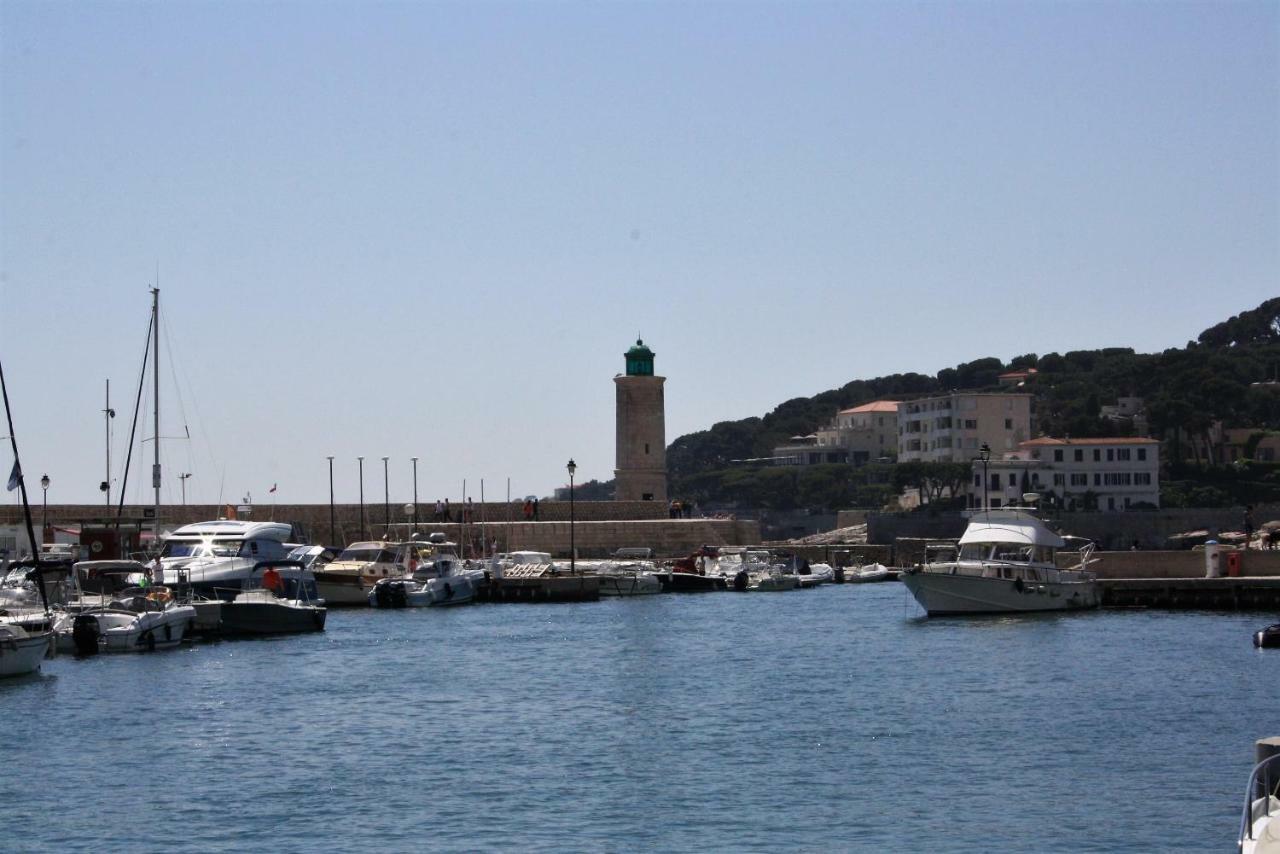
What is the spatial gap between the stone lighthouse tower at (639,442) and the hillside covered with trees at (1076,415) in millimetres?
35518

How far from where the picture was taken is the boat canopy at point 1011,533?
5206cm

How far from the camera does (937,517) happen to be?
9712cm

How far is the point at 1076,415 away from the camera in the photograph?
5684 inches

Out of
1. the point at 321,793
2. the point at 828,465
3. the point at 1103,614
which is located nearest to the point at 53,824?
the point at 321,793

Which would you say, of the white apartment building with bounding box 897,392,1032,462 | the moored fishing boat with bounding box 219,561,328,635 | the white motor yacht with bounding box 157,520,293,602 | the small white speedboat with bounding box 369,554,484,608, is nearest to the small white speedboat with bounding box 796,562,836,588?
the small white speedboat with bounding box 369,554,484,608

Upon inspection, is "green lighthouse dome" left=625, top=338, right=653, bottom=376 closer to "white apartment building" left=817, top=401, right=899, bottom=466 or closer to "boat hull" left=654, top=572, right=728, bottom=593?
"boat hull" left=654, top=572, right=728, bottom=593

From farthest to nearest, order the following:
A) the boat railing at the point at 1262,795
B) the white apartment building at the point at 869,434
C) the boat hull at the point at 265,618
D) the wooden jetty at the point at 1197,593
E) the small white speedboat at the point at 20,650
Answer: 1. the white apartment building at the point at 869,434
2. the wooden jetty at the point at 1197,593
3. the boat hull at the point at 265,618
4. the small white speedboat at the point at 20,650
5. the boat railing at the point at 1262,795

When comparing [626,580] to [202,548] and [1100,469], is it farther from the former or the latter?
[1100,469]

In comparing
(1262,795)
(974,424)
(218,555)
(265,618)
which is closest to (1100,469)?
(974,424)

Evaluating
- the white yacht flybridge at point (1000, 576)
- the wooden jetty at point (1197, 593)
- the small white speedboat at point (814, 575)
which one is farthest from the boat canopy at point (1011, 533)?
the small white speedboat at point (814, 575)

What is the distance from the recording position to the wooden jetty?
2135 inches

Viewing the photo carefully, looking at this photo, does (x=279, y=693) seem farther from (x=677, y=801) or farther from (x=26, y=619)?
(x=677, y=801)

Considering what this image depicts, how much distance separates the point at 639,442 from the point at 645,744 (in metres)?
58.4

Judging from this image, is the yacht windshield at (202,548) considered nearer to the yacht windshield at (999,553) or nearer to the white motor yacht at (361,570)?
the white motor yacht at (361,570)
